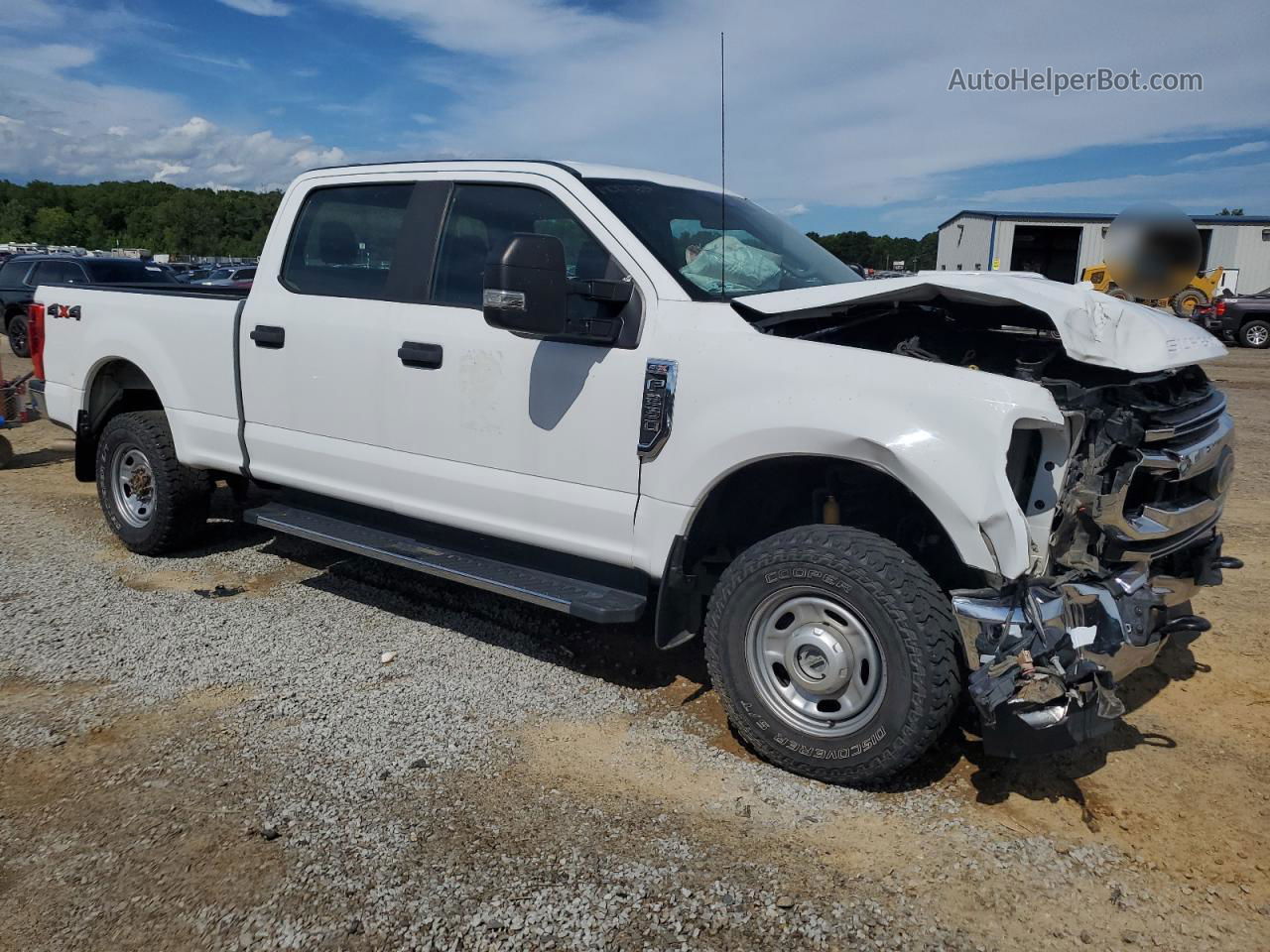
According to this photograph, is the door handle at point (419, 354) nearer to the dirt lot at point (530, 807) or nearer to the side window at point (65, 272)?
the dirt lot at point (530, 807)

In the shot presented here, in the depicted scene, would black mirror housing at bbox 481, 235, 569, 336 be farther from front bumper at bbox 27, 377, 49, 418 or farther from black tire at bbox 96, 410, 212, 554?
front bumper at bbox 27, 377, 49, 418

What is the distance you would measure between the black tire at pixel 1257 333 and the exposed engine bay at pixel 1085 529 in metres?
22.8

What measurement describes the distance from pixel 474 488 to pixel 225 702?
1.32 metres

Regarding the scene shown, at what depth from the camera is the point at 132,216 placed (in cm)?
11856

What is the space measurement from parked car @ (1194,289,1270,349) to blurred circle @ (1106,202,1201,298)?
21440 mm

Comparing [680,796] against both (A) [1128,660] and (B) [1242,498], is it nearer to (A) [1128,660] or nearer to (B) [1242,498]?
(A) [1128,660]

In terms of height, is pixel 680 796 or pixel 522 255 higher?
pixel 522 255

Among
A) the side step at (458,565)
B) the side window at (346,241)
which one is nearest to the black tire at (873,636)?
the side step at (458,565)

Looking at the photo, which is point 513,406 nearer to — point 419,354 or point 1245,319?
point 419,354

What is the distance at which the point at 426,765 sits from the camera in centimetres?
350

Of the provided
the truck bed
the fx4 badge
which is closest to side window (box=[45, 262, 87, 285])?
the truck bed

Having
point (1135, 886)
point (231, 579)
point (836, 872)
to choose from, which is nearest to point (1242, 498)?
point (1135, 886)

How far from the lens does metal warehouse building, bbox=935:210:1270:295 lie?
31.1m

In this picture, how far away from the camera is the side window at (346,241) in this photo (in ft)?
15.0
